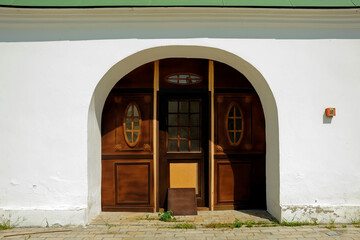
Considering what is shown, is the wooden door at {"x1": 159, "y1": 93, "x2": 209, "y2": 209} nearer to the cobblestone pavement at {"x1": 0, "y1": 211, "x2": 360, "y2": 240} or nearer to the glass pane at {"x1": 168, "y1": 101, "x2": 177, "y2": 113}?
the glass pane at {"x1": 168, "y1": 101, "x2": 177, "y2": 113}

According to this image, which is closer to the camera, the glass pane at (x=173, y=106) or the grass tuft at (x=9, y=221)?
the grass tuft at (x=9, y=221)

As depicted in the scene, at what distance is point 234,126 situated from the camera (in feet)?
18.2

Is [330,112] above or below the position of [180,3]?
below

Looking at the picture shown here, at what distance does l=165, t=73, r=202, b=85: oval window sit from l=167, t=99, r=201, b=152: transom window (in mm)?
365

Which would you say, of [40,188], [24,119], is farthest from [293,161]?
[24,119]

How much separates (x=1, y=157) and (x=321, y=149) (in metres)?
5.38

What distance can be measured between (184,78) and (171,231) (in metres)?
2.89

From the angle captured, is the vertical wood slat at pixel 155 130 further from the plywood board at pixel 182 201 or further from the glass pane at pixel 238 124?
the glass pane at pixel 238 124

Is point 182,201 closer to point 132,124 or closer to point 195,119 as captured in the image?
point 195,119

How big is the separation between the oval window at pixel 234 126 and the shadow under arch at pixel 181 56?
533 mm

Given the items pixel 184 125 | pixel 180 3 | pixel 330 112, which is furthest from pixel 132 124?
pixel 330 112

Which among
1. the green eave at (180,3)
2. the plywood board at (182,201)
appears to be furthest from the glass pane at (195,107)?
the green eave at (180,3)

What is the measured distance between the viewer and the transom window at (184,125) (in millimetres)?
5598

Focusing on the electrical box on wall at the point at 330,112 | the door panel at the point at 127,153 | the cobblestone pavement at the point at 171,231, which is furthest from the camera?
the door panel at the point at 127,153
